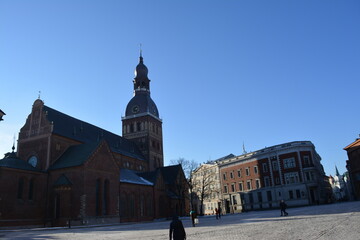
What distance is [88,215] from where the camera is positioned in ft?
127

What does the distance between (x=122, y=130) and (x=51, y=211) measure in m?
37.0

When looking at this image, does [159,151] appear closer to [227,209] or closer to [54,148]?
[227,209]

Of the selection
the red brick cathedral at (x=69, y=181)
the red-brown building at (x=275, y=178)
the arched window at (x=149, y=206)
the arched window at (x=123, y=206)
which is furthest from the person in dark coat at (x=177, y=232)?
the red-brown building at (x=275, y=178)

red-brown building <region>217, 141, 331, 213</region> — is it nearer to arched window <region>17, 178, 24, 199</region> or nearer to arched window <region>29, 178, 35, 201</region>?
A: arched window <region>29, 178, 35, 201</region>

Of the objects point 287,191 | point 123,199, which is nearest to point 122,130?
point 123,199

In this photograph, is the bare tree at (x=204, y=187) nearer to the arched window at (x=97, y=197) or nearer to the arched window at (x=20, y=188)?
the arched window at (x=97, y=197)

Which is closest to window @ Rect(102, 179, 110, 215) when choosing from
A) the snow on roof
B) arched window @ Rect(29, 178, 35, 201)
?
the snow on roof

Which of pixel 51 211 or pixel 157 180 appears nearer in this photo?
pixel 51 211

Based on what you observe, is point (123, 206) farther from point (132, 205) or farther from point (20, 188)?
point (20, 188)

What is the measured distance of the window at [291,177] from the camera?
6391 centimetres

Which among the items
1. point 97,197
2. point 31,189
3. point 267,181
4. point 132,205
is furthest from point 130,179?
point 267,181

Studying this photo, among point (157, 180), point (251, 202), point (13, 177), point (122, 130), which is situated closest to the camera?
point (13, 177)

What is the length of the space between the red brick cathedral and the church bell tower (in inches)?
435

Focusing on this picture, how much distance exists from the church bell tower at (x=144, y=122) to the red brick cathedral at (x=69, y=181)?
1105 cm
